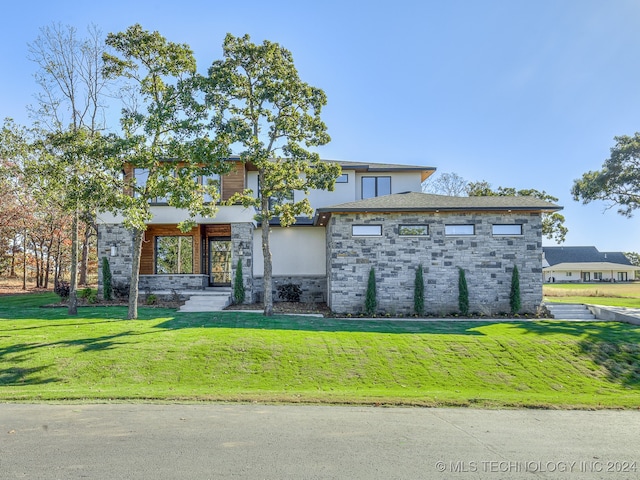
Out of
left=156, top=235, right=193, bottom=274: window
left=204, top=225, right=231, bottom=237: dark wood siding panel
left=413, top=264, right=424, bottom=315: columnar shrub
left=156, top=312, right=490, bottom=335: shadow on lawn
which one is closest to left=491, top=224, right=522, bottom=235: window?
left=413, top=264, right=424, bottom=315: columnar shrub

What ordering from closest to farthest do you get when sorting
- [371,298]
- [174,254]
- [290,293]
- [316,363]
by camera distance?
[316,363] → [371,298] → [290,293] → [174,254]

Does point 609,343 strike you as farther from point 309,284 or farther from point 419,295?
point 309,284

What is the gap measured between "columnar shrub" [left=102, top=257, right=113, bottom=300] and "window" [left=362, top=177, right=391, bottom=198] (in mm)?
12650

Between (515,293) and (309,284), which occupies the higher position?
(309,284)

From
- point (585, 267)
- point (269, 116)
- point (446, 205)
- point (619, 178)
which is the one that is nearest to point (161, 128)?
point (269, 116)

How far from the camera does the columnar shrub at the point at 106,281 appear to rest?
17922 millimetres

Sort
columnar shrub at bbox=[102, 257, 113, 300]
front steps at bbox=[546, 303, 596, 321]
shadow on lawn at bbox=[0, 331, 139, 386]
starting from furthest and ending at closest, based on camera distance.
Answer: columnar shrub at bbox=[102, 257, 113, 300] → front steps at bbox=[546, 303, 596, 321] → shadow on lawn at bbox=[0, 331, 139, 386]

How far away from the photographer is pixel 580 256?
6219cm

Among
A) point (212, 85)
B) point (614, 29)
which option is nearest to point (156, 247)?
point (212, 85)

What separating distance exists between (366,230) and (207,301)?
276 inches

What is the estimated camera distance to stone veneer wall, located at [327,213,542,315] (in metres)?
16.2

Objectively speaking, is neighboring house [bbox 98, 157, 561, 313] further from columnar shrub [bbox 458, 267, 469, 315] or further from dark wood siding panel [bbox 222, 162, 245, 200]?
dark wood siding panel [bbox 222, 162, 245, 200]

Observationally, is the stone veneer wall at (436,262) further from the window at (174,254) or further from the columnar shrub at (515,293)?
the window at (174,254)

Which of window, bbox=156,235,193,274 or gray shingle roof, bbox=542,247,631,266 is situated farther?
gray shingle roof, bbox=542,247,631,266
